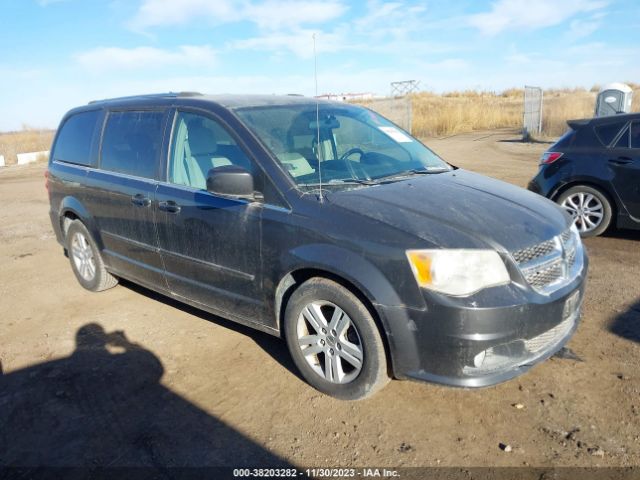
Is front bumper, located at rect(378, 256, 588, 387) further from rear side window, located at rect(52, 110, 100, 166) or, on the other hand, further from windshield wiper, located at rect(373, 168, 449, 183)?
rear side window, located at rect(52, 110, 100, 166)

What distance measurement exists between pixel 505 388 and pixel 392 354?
891 millimetres

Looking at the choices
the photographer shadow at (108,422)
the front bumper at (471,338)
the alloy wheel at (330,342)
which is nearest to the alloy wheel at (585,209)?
the front bumper at (471,338)

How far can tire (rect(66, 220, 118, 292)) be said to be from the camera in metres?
5.14

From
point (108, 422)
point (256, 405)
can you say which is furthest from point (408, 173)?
point (108, 422)

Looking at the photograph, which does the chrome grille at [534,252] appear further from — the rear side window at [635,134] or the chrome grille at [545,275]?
the rear side window at [635,134]

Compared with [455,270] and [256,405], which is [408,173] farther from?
[256,405]

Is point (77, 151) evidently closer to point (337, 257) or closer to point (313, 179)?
point (313, 179)

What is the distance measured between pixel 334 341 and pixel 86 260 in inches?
134

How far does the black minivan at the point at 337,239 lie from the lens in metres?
2.74

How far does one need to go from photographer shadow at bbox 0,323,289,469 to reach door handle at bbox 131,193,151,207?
120cm

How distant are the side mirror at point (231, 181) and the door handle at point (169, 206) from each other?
0.63 meters

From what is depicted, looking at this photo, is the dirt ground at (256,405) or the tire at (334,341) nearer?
the dirt ground at (256,405)

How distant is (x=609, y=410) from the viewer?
294cm

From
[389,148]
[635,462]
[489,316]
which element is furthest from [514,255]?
[389,148]
